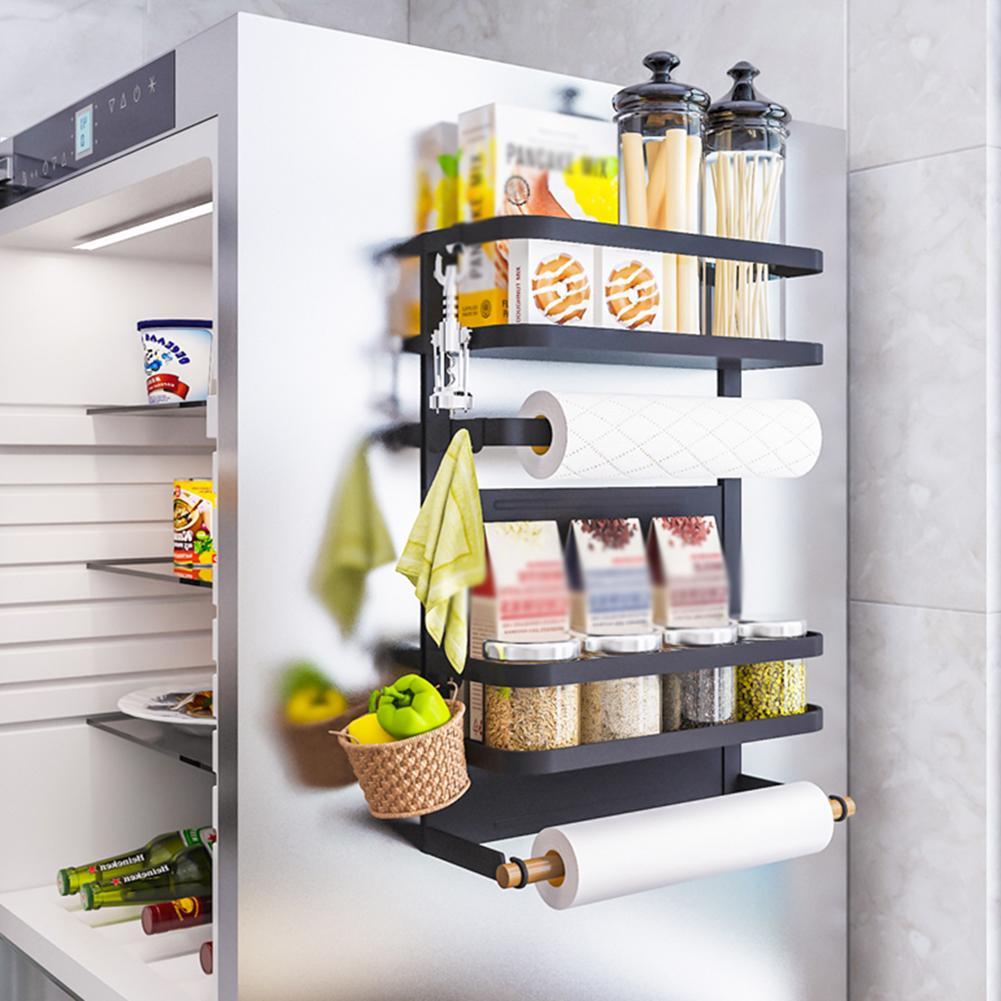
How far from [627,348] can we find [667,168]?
18cm

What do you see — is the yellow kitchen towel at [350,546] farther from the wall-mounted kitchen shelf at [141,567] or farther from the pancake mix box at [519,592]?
the wall-mounted kitchen shelf at [141,567]

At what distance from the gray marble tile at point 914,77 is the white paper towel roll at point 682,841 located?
2.20ft

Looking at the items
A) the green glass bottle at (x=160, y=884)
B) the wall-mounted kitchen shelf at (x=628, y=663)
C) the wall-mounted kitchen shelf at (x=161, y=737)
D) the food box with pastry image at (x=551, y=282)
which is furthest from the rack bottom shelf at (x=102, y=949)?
the food box with pastry image at (x=551, y=282)

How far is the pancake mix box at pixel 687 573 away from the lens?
1127mm

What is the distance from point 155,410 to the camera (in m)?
1.44

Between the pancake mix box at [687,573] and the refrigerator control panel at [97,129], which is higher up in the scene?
the refrigerator control panel at [97,129]

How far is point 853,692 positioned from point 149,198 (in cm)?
91

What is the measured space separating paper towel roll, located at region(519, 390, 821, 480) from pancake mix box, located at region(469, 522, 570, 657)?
0.06 meters

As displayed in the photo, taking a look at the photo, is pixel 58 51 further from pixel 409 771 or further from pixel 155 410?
pixel 409 771

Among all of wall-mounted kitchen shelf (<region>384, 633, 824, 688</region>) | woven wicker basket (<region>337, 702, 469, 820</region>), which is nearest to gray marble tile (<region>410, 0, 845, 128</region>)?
wall-mounted kitchen shelf (<region>384, 633, 824, 688</region>)

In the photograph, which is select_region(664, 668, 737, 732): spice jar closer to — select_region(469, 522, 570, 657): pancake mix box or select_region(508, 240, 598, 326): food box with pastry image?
select_region(469, 522, 570, 657): pancake mix box

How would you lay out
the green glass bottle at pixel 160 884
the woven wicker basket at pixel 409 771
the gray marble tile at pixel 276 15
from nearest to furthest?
1. the woven wicker basket at pixel 409 771
2. the green glass bottle at pixel 160 884
3. the gray marble tile at pixel 276 15

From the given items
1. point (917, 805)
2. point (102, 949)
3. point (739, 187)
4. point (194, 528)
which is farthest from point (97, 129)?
point (917, 805)

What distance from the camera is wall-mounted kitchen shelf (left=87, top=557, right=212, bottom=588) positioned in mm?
1436
